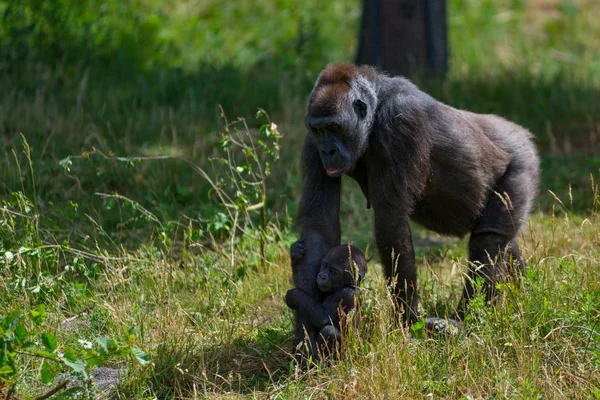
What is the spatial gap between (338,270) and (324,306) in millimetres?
189

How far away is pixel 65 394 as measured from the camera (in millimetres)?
3986

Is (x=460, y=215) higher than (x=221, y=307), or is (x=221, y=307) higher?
(x=460, y=215)

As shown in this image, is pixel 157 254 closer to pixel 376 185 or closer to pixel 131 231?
pixel 131 231

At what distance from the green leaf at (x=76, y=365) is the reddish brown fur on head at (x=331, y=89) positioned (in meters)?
1.67

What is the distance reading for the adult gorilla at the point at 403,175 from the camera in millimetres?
4750

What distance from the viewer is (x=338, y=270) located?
4.55 metres

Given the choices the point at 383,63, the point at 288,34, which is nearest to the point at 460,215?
the point at 383,63

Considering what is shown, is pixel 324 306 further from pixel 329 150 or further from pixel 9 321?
pixel 9 321

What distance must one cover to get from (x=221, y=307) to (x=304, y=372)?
967 millimetres

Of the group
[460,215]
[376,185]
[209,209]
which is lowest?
[209,209]

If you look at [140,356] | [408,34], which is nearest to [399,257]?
[140,356]

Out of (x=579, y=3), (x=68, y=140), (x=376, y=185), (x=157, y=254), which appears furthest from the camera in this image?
(x=579, y=3)

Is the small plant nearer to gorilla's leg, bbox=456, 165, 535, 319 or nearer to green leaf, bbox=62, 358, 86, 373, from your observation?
green leaf, bbox=62, 358, 86, 373

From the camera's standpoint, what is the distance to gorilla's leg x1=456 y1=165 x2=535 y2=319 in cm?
509
